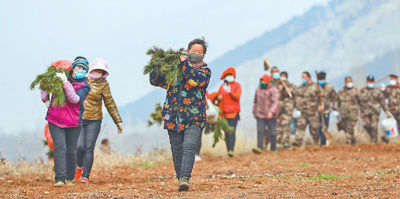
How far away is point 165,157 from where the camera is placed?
1530 cm

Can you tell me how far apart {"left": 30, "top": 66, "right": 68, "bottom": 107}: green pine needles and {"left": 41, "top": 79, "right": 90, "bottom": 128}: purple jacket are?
0.09 meters

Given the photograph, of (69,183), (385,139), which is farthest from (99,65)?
(385,139)

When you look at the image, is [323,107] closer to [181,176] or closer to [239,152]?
[239,152]

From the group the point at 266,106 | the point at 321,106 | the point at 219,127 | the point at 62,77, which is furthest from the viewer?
the point at 321,106

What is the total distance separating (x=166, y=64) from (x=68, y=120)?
1.93m

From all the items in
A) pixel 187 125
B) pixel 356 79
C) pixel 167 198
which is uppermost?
pixel 356 79

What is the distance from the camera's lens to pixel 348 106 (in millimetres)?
18500

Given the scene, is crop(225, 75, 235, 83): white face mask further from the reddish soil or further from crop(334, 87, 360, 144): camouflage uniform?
crop(334, 87, 360, 144): camouflage uniform

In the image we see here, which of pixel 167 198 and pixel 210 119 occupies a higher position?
pixel 210 119

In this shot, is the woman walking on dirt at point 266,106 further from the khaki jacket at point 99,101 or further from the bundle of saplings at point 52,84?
the bundle of saplings at point 52,84

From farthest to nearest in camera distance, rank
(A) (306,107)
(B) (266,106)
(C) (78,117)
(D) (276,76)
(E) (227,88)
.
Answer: (A) (306,107) < (D) (276,76) < (B) (266,106) < (E) (227,88) < (C) (78,117)

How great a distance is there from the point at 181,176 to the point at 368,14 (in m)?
104

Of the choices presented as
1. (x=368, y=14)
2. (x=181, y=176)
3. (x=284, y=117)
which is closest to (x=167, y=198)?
(x=181, y=176)

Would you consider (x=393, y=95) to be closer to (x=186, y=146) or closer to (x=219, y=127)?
(x=219, y=127)
